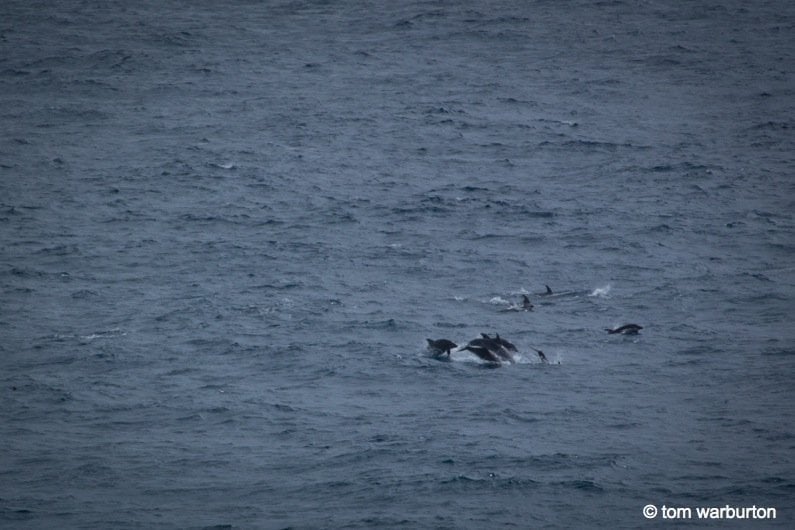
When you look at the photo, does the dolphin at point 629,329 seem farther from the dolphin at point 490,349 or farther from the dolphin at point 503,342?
the dolphin at point 490,349

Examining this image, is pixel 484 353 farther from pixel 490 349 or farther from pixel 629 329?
pixel 629 329

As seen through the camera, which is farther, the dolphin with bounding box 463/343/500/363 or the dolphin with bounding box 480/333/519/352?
the dolphin with bounding box 480/333/519/352

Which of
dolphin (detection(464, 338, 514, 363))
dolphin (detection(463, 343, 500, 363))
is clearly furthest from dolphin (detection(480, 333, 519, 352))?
dolphin (detection(463, 343, 500, 363))

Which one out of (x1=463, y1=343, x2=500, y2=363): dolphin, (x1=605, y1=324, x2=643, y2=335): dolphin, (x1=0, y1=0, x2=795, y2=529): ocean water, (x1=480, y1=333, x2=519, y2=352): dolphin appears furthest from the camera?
(x1=605, y1=324, x2=643, y2=335): dolphin

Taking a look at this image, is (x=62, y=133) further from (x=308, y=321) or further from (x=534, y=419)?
(x=534, y=419)

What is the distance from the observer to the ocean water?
32469mm

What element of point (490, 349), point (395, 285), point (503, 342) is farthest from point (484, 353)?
point (395, 285)

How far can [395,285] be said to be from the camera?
5116 centimetres

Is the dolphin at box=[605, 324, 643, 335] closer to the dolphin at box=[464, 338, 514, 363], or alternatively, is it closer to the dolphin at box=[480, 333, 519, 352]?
the dolphin at box=[480, 333, 519, 352]

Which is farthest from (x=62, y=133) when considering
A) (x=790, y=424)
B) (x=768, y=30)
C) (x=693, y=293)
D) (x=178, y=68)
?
(x=768, y=30)

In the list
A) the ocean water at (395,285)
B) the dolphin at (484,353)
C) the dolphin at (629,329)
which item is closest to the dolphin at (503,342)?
the dolphin at (484,353)

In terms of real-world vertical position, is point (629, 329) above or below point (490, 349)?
below

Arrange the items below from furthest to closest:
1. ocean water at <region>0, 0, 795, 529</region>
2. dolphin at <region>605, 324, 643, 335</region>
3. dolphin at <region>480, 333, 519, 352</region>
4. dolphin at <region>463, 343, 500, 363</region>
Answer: dolphin at <region>605, 324, 643, 335</region>
dolphin at <region>480, 333, 519, 352</region>
dolphin at <region>463, 343, 500, 363</region>
ocean water at <region>0, 0, 795, 529</region>

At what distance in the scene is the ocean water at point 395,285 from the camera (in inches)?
1278
